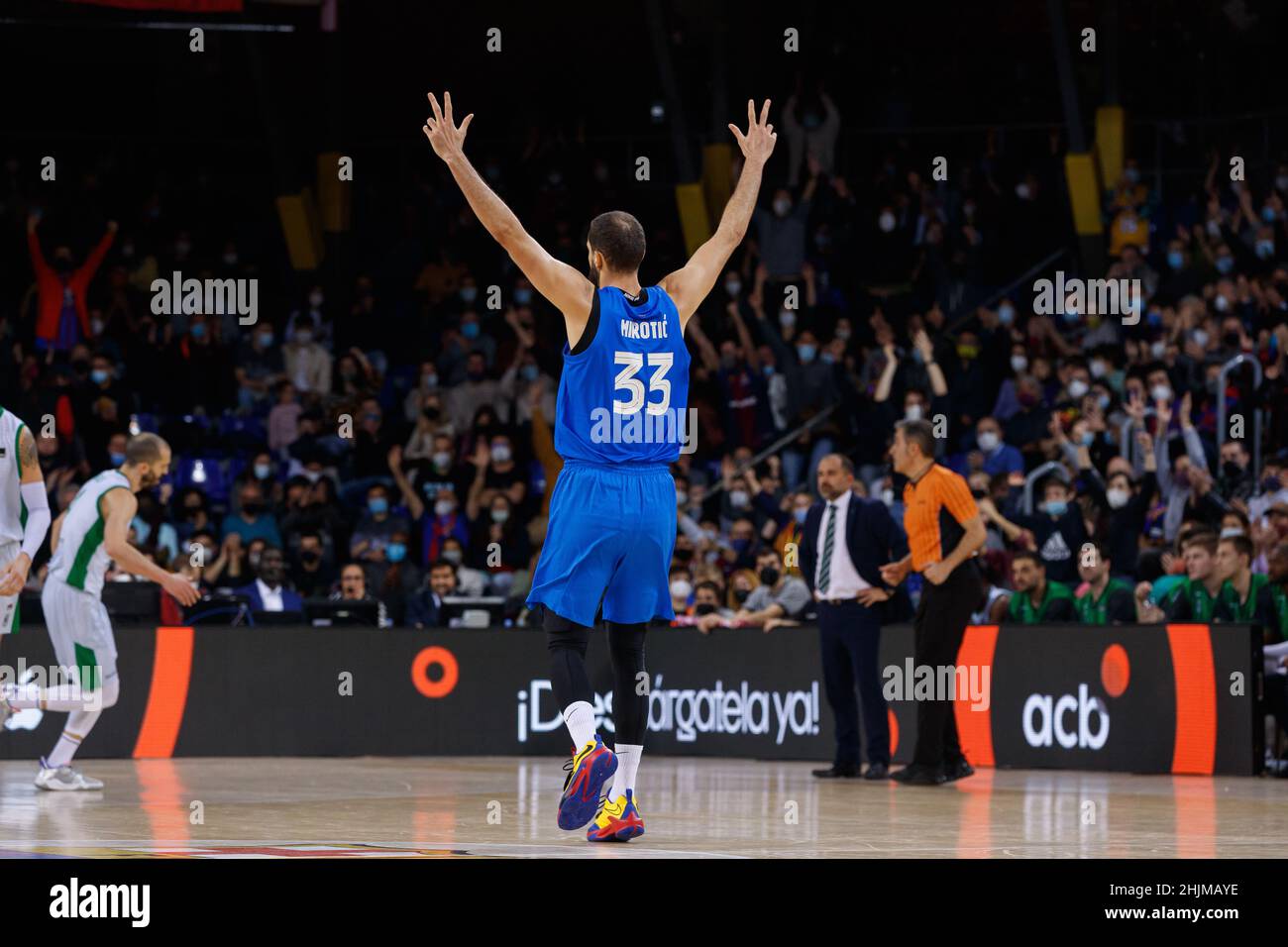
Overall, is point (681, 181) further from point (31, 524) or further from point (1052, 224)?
point (31, 524)

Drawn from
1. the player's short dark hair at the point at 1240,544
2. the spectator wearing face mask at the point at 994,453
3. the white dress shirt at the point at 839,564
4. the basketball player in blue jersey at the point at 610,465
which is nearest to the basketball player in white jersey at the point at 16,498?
the basketball player in blue jersey at the point at 610,465

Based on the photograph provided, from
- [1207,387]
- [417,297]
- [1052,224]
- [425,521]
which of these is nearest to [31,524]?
[425,521]

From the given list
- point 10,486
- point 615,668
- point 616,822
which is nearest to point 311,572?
point 10,486

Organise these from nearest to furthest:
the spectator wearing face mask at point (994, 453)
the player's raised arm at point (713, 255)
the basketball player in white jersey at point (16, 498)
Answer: the player's raised arm at point (713, 255)
the basketball player in white jersey at point (16, 498)
the spectator wearing face mask at point (994, 453)

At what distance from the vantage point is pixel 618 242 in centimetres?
841

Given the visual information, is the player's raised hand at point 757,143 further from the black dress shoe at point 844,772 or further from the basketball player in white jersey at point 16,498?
the black dress shoe at point 844,772

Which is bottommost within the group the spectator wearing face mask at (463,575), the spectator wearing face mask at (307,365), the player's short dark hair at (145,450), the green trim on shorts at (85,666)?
the green trim on shorts at (85,666)

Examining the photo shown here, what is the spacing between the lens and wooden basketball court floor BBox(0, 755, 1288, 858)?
844cm

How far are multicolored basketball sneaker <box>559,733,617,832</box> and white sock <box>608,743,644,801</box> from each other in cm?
46

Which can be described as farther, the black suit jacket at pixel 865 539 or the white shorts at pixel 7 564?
the black suit jacket at pixel 865 539

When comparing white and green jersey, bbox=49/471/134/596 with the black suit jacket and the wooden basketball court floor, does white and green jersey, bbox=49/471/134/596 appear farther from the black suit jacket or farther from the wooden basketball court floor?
the black suit jacket

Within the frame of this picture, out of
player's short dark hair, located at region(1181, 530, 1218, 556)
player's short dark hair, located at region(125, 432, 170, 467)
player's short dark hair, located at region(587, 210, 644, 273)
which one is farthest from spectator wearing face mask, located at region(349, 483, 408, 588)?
player's short dark hair, located at region(587, 210, 644, 273)

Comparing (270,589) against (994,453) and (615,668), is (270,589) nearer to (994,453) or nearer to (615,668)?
(994,453)

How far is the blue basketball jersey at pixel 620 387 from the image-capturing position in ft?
27.3
